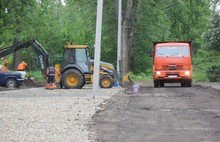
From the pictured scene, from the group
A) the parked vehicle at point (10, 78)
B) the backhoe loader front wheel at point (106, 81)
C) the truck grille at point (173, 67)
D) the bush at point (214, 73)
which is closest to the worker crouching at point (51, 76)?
the backhoe loader front wheel at point (106, 81)

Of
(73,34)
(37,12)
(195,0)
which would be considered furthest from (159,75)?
(73,34)

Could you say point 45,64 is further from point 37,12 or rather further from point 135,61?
point 135,61

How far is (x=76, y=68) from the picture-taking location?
28.6 m

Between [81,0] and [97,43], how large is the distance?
26.5 m

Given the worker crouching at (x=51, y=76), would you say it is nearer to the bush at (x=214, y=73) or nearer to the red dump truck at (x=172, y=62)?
the red dump truck at (x=172, y=62)

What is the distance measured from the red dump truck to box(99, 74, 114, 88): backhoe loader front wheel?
3.25 meters

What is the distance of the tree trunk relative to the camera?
44250mm

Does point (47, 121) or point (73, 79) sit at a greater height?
point (73, 79)

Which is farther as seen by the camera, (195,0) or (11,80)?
(195,0)

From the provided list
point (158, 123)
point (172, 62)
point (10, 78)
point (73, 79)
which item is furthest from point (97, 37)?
point (10, 78)

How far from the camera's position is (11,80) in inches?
1331

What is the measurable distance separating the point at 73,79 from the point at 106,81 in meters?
2.18

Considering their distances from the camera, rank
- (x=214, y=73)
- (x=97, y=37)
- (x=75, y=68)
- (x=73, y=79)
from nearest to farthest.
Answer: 1. (x=97, y=37)
2. (x=73, y=79)
3. (x=75, y=68)
4. (x=214, y=73)

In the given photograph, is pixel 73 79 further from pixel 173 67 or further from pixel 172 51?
pixel 172 51
